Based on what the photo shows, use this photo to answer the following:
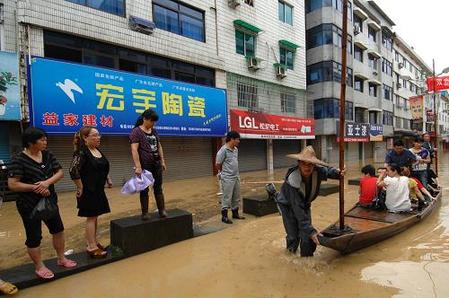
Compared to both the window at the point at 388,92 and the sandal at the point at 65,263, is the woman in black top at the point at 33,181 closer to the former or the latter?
the sandal at the point at 65,263

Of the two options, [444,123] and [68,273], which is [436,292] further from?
[444,123]

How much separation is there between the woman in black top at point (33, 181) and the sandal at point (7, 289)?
301mm

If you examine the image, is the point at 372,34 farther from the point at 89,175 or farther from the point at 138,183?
the point at 89,175

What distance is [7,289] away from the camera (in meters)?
3.74

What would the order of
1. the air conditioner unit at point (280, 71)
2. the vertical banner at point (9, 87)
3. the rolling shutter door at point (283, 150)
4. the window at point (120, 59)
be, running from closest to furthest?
the vertical banner at point (9, 87)
the window at point (120, 59)
the air conditioner unit at point (280, 71)
the rolling shutter door at point (283, 150)

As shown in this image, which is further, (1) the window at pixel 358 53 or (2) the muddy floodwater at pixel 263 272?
(1) the window at pixel 358 53

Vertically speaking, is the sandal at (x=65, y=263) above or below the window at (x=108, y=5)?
below

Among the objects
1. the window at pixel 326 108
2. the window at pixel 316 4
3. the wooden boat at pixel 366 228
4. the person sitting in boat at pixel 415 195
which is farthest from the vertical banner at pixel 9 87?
the window at pixel 316 4

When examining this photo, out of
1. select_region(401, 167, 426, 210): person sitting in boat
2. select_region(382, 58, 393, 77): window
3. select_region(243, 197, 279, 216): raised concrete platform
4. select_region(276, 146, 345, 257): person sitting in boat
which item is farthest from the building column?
select_region(382, 58, 393, 77): window

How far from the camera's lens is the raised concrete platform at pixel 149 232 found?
4.94 meters

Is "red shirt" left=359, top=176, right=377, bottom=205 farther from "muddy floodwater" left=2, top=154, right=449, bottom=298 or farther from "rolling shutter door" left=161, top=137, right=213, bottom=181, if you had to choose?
"rolling shutter door" left=161, top=137, right=213, bottom=181

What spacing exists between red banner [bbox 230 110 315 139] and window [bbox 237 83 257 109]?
79cm

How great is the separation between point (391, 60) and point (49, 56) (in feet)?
115

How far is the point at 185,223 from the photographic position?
5750 millimetres
